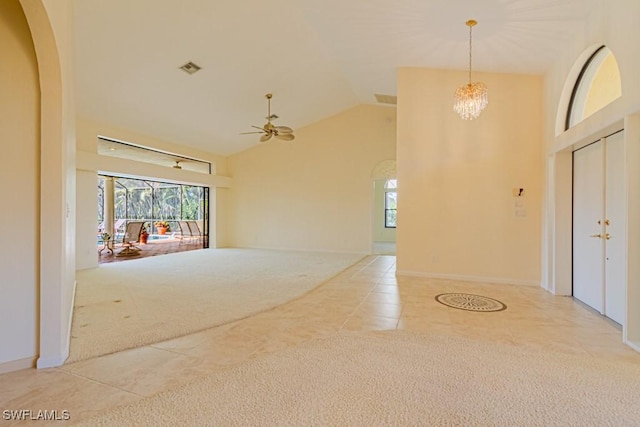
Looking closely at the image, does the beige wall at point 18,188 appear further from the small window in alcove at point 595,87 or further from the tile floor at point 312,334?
the small window in alcove at point 595,87

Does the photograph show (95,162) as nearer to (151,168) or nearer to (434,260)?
(151,168)

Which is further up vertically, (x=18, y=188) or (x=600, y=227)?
(x=18, y=188)

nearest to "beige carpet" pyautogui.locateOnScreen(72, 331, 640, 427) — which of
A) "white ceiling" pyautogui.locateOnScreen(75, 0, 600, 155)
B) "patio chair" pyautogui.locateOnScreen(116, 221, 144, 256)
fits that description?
"white ceiling" pyautogui.locateOnScreen(75, 0, 600, 155)

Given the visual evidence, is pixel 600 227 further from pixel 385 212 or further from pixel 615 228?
pixel 385 212

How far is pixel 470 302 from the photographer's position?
3922 mm

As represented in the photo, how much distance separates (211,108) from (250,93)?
995 mm

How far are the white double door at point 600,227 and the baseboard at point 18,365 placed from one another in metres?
5.00

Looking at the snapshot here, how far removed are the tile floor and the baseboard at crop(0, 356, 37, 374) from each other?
0.05 metres

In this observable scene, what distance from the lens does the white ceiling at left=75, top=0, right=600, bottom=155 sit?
379cm

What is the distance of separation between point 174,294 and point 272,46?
4228 mm

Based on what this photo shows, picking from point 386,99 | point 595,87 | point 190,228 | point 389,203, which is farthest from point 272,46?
point 190,228

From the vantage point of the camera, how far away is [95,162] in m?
6.05

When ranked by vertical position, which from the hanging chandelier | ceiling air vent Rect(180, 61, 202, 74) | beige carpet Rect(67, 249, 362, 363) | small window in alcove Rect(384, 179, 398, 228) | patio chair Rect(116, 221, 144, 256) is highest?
ceiling air vent Rect(180, 61, 202, 74)

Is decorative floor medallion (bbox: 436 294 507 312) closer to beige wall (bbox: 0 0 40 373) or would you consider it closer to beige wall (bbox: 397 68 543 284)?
beige wall (bbox: 397 68 543 284)
